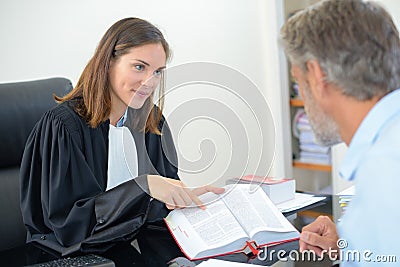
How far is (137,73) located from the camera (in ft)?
6.47

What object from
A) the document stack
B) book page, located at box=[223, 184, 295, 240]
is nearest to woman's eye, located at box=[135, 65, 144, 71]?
book page, located at box=[223, 184, 295, 240]

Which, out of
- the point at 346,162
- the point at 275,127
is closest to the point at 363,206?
the point at 346,162

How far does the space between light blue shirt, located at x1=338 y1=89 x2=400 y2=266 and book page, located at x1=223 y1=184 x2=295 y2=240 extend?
0.57 meters

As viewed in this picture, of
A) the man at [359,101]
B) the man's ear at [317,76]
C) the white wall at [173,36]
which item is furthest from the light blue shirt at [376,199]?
the white wall at [173,36]

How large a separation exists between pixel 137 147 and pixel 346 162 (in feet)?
3.34

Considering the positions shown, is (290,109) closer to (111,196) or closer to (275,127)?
Result: (275,127)

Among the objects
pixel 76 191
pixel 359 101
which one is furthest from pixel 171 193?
pixel 359 101

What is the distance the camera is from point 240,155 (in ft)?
5.74

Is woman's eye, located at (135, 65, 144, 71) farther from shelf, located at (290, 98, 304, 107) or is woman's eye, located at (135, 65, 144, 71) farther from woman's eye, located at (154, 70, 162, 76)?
shelf, located at (290, 98, 304, 107)

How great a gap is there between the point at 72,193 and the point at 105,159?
7.1 inches

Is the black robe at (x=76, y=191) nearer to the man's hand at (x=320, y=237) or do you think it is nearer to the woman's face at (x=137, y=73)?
the woman's face at (x=137, y=73)

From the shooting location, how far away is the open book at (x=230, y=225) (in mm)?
1591

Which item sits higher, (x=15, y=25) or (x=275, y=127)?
(x=15, y=25)

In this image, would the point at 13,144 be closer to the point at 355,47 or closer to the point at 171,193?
the point at 171,193
